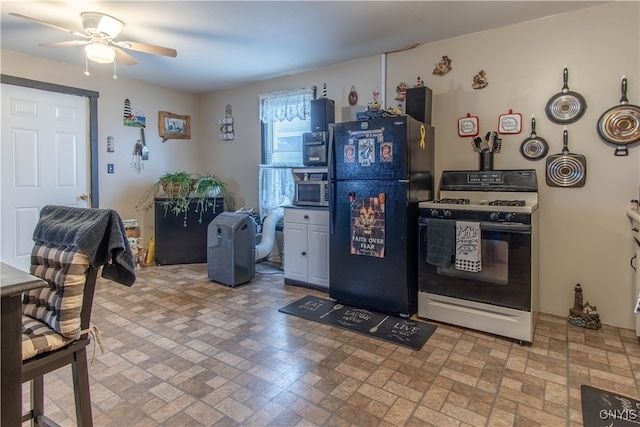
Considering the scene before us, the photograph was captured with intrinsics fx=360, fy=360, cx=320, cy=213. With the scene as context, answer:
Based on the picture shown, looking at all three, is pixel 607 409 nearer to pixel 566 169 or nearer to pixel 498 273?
pixel 498 273

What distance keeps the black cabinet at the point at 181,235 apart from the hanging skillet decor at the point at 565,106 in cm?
394

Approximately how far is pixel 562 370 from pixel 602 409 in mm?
374

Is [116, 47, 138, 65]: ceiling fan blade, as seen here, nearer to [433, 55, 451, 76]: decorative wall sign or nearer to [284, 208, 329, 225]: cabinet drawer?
[284, 208, 329, 225]: cabinet drawer

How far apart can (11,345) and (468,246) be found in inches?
99.4

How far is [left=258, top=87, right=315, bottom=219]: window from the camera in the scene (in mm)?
4504

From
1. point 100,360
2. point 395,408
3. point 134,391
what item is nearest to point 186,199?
point 100,360

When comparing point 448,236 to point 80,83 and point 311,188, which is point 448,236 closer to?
point 311,188

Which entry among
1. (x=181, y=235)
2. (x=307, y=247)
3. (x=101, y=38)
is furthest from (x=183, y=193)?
(x=101, y=38)

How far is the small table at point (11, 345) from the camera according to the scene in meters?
1.08

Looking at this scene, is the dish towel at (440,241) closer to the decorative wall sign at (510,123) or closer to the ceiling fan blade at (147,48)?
the decorative wall sign at (510,123)

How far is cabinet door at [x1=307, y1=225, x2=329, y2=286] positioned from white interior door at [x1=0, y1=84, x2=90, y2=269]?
2.93m

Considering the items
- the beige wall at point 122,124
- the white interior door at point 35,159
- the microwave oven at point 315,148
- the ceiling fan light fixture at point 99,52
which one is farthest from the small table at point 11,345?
the beige wall at point 122,124

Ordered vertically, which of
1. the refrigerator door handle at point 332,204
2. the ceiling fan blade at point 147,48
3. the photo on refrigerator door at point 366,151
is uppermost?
the ceiling fan blade at point 147,48

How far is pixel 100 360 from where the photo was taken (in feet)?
7.58
